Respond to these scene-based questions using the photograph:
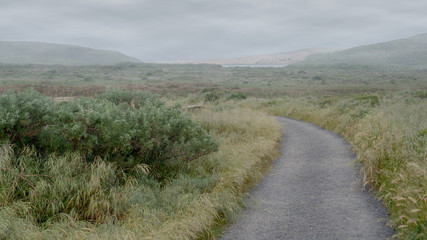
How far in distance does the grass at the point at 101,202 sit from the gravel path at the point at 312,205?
0.55m

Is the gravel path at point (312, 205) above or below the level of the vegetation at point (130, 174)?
below

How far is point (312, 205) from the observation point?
6617mm

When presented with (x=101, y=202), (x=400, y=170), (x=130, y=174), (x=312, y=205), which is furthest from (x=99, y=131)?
(x=400, y=170)

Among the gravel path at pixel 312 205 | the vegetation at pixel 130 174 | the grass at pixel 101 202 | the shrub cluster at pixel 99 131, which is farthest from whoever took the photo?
the shrub cluster at pixel 99 131

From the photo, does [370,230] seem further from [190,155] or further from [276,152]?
[276,152]

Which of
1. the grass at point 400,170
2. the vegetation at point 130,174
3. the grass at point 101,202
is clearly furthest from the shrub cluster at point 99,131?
the grass at point 400,170

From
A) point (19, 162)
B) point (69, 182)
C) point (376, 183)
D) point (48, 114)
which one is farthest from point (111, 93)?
point (376, 183)

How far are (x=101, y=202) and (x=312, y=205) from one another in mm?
4153

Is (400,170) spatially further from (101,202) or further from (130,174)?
(101,202)

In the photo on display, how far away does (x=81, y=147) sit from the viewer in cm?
664

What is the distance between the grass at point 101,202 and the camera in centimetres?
479

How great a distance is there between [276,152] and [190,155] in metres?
4.76

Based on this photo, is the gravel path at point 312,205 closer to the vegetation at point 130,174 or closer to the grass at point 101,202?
the vegetation at point 130,174

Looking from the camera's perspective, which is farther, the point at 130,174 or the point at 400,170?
the point at 130,174
